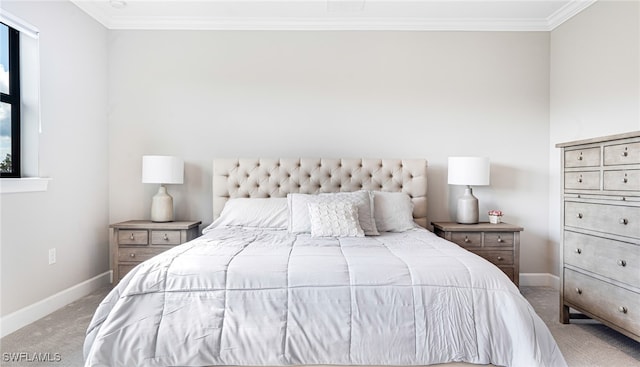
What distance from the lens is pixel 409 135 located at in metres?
3.73

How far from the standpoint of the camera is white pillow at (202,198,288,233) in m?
3.19

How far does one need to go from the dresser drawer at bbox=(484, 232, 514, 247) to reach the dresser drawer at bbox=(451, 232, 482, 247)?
0.21ft

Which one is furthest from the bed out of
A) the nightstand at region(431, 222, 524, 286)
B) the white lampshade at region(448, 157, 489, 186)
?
the white lampshade at region(448, 157, 489, 186)

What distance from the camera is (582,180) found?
2.55 metres

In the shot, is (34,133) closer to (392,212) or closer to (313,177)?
(313,177)

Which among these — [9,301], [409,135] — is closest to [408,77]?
[409,135]

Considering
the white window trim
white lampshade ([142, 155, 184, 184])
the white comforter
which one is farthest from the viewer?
white lampshade ([142, 155, 184, 184])

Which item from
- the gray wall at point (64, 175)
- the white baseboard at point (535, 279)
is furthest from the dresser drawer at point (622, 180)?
the gray wall at point (64, 175)

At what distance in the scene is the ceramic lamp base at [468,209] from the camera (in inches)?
136

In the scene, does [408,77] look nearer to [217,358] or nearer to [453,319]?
[453,319]

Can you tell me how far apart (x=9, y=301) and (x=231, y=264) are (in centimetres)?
183

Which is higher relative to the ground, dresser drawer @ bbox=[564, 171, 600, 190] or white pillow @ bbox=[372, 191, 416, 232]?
dresser drawer @ bbox=[564, 171, 600, 190]

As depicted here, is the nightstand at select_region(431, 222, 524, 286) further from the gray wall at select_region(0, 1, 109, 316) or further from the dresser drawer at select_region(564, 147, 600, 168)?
the gray wall at select_region(0, 1, 109, 316)

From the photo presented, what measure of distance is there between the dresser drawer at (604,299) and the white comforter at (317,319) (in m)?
0.79
